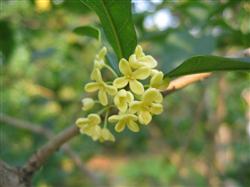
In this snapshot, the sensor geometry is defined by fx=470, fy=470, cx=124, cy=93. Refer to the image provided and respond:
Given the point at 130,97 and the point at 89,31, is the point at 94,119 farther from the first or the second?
the point at 89,31

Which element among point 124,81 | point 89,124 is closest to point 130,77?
point 124,81

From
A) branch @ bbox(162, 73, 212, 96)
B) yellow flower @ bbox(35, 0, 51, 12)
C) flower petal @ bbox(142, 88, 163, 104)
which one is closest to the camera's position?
flower petal @ bbox(142, 88, 163, 104)

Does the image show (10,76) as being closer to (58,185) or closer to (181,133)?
(58,185)

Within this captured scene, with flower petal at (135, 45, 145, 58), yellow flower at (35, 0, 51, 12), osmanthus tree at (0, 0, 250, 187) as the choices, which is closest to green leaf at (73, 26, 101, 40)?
osmanthus tree at (0, 0, 250, 187)

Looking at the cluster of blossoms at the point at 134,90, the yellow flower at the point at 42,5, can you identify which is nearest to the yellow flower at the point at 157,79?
the cluster of blossoms at the point at 134,90

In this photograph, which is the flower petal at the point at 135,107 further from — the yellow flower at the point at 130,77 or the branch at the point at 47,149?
the branch at the point at 47,149

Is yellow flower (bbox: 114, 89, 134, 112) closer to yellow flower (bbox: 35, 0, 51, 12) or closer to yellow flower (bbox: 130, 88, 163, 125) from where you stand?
yellow flower (bbox: 130, 88, 163, 125)
